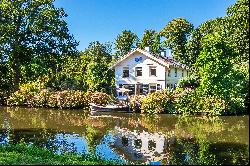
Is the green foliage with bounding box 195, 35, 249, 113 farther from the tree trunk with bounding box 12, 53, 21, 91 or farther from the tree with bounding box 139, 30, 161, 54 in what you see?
the tree with bounding box 139, 30, 161, 54

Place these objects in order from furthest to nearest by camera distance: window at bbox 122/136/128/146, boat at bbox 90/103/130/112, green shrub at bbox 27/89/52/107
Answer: green shrub at bbox 27/89/52/107 < boat at bbox 90/103/130/112 < window at bbox 122/136/128/146

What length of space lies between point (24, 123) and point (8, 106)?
66.7ft

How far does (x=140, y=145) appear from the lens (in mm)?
22656

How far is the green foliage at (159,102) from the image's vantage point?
41.7m

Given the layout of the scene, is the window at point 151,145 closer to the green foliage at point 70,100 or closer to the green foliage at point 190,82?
the green foliage at point 70,100

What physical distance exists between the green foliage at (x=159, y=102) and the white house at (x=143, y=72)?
40.1ft

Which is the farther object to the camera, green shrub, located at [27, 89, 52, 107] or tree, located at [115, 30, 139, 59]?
tree, located at [115, 30, 139, 59]

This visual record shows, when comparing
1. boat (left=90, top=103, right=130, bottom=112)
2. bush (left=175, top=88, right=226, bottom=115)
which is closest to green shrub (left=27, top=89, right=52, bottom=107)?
boat (left=90, top=103, right=130, bottom=112)

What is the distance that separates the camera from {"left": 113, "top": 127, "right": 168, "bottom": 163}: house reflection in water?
1936cm

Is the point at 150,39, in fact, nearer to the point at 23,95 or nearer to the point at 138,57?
the point at 138,57

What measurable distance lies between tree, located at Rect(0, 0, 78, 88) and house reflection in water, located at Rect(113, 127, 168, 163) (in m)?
31.6

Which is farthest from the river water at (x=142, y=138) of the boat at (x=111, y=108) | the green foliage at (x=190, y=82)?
the green foliage at (x=190, y=82)

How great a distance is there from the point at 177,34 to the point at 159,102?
135 ft

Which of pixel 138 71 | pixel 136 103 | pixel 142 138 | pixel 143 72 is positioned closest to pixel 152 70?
pixel 143 72
